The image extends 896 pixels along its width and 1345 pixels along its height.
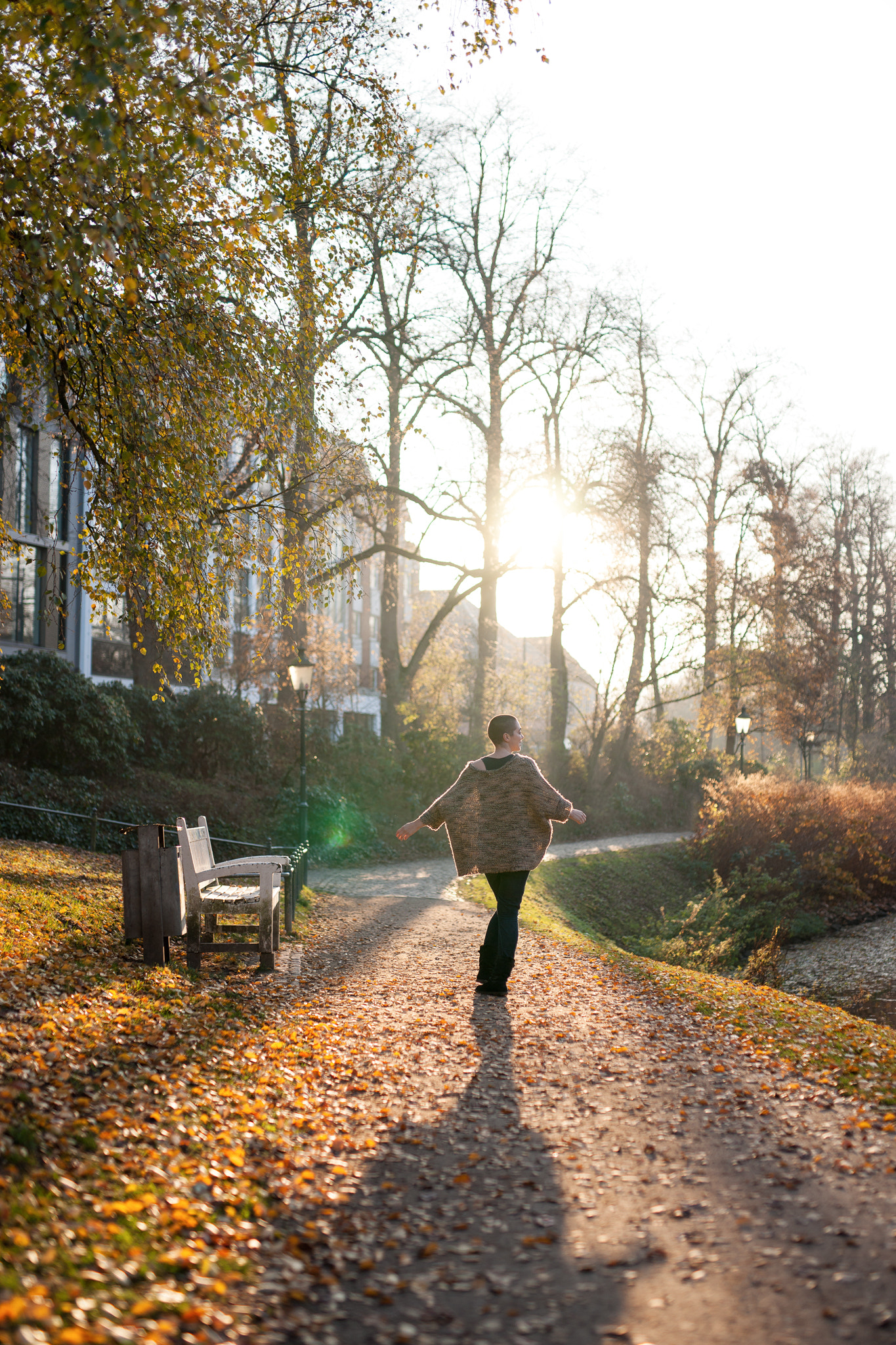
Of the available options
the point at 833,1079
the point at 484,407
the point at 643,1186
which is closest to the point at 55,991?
the point at 643,1186

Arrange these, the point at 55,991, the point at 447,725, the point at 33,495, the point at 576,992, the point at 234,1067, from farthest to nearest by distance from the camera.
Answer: the point at 447,725
the point at 33,495
the point at 576,992
the point at 55,991
the point at 234,1067

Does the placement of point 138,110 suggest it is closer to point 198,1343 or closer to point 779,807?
point 198,1343

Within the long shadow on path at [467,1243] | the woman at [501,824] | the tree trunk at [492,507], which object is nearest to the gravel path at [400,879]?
the tree trunk at [492,507]

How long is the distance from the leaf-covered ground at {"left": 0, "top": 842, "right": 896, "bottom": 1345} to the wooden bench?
0.42 meters

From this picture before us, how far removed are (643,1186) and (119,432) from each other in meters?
5.79

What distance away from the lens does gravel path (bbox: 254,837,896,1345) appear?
9.37 feet

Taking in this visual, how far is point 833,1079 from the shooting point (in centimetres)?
530

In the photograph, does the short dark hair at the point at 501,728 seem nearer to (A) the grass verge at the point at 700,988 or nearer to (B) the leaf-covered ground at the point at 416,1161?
(B) the leaf-covered ground at the point at 416,1161

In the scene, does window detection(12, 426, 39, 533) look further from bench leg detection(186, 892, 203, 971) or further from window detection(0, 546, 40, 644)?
bench leg detection(186, 892, 203, 971)

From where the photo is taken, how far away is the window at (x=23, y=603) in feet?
73.7

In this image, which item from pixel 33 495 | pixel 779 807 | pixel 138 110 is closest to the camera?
pixel 138 110

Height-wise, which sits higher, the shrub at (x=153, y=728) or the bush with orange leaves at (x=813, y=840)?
the shrub at (x=153, y=728)

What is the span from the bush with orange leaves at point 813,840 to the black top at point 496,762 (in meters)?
12.2

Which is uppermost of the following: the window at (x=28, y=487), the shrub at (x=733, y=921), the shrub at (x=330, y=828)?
the window at (x=28, y=487)
